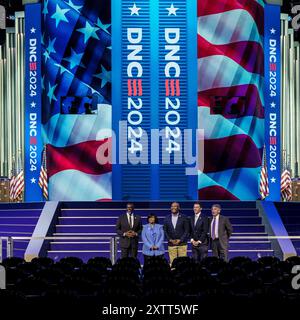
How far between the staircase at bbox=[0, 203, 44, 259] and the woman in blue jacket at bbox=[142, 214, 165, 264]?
511 centimetres

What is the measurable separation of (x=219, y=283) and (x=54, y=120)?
1513 centimetres

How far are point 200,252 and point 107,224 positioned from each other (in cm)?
544

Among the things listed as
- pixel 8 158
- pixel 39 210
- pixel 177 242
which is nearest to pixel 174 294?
pixel 177 242

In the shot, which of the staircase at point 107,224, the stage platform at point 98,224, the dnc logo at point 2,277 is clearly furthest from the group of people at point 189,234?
the dnc logo at point 2,277

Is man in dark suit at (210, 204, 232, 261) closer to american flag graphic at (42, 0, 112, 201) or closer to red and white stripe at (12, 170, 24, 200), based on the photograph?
american flag graphic at (42, 0, 112, 201)

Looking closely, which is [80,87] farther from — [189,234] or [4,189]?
[4,189]

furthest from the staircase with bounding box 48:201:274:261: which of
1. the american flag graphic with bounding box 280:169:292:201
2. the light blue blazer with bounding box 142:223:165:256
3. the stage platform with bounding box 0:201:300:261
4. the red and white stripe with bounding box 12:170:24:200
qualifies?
the american flag graphic with bounding box 280:169:292:201

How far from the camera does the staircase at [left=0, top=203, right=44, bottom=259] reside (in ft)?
80.7

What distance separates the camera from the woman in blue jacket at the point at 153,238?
64.6 ft

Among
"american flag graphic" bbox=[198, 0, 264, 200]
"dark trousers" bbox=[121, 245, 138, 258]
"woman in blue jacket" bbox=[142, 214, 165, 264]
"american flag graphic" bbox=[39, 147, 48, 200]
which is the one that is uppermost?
"american flag graphic" bbox=[198, 0, 264, 200]

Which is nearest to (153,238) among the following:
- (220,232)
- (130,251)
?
(130,251)

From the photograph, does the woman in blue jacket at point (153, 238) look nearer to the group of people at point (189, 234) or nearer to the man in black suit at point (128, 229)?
the group of people at point (189, 234)

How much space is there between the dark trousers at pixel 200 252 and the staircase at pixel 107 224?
3.04 metres

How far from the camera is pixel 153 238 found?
1972cm
